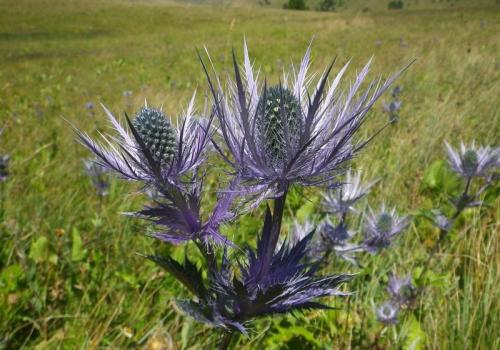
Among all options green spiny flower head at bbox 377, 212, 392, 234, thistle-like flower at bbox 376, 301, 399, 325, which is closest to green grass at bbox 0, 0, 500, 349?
thistle-like flower at bbox 376, 301, 399, 325

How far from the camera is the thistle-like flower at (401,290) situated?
1310 millimetres

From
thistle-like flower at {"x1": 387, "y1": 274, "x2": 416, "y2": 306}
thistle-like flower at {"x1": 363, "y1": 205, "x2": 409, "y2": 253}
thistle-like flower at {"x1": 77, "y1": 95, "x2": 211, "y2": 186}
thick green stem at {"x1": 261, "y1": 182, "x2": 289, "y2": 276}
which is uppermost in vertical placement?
thistle-like flower at {"x1": 77, "y1": 95, "x2": 211, "y2": 186}

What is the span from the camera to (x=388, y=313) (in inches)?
51.6

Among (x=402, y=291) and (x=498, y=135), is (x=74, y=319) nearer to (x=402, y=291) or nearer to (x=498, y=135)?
(x=402, y=291)

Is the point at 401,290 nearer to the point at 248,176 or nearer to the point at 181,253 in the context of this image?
the point at 181,253

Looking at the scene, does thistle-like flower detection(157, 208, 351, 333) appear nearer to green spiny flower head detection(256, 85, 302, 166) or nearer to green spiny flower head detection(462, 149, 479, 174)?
green spiny flower head detection(256, 85, 302, 166)

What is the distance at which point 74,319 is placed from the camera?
1213 mm

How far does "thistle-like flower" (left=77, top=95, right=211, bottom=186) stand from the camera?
0.51 meters

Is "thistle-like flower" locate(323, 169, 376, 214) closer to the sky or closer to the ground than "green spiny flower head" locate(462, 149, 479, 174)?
closer to the ground

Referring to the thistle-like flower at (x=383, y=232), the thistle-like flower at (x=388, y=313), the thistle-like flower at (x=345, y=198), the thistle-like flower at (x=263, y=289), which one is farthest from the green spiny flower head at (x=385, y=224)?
the thistle-like flower at (x=263, y=289)

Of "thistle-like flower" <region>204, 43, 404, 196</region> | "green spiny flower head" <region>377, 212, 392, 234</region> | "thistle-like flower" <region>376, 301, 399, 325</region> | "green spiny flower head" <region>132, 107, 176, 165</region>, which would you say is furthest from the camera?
"green spiny flower head" <region>377, 212, 392, 234</region>

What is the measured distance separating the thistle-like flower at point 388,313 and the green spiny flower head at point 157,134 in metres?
1.01

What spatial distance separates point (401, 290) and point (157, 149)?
1129mm

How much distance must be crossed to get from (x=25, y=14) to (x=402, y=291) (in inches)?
984
